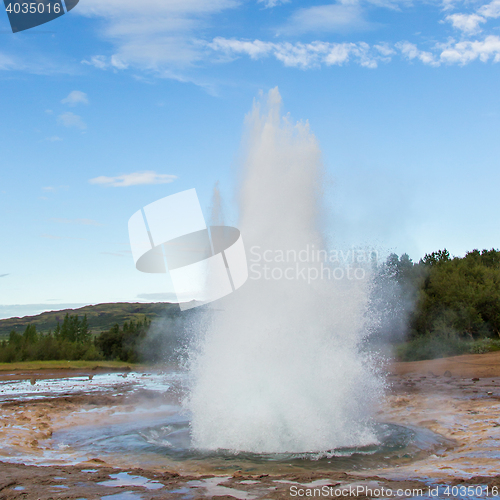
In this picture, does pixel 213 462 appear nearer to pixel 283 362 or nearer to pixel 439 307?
pixel 283 362

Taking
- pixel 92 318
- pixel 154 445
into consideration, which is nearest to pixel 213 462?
pixel 154 445

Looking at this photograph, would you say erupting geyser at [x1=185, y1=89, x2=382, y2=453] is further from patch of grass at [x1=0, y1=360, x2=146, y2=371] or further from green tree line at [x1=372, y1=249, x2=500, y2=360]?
patch of grass at [x1=0, y1=360, x2=146, y2=371]

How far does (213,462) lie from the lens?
30.7 ft

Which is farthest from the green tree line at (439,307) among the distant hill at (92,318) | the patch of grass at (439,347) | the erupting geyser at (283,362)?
→ the distant hill at (92,318)

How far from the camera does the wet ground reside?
6.88m

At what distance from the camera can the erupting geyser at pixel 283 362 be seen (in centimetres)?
1065

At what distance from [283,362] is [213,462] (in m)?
2.91

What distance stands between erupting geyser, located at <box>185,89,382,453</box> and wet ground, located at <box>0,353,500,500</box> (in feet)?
3.56

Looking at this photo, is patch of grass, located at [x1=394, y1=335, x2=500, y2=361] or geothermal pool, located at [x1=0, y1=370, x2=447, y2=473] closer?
geothermal pool, located at [x1=0, y1=370, x2=447, y2=473]

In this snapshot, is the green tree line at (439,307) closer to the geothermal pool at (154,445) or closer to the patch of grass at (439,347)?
the patch of grass at (439,347)

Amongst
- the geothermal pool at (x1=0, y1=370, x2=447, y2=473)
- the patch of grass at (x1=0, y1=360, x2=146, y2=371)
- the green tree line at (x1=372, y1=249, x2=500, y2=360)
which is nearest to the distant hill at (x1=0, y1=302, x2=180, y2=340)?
the patch of grass at (x1=0, y1=360, x2=146, y2=371)

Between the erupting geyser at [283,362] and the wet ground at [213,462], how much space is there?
3.56 ft

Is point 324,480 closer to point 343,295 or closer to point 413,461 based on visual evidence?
point 413,461

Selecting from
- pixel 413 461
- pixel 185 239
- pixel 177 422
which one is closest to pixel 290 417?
pixel 413 461
